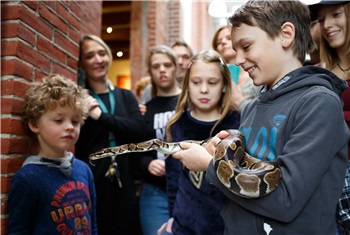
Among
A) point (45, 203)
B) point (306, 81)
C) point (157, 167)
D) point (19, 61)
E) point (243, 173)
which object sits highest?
point (19, 61)

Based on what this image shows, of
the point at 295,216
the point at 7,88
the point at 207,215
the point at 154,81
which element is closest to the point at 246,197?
the point at 295,216

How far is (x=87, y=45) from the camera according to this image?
11.0ft

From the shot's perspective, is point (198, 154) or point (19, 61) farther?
point (19, 61)

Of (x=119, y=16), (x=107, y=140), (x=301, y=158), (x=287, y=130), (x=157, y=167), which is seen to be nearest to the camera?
(x=301, y=158)

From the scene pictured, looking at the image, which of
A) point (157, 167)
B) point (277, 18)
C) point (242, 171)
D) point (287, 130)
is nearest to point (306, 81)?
point (287, 130)

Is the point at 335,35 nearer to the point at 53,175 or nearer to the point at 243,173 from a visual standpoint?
the point at 243,173

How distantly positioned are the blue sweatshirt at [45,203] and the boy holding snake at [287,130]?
0.97 metres

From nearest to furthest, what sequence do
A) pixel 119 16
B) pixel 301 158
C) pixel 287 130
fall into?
1. pixel 301 158
2. pixel 287 130
3. pixel 119 16

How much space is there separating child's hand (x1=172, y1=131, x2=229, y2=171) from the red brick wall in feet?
3.93

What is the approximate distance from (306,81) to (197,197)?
113 cm

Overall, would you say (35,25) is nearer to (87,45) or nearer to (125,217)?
(87,45)

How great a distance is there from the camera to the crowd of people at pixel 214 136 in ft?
4.33

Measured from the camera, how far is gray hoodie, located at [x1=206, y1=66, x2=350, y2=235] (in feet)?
4.17

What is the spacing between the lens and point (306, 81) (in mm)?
1441
